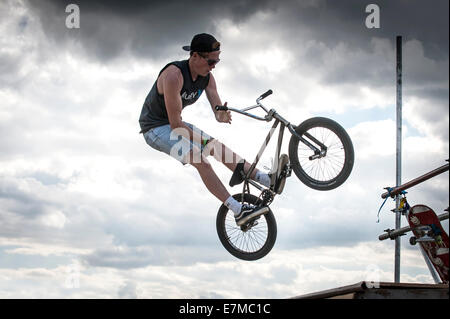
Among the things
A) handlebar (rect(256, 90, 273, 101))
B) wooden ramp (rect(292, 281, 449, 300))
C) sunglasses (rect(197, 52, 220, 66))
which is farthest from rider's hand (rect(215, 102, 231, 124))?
wooden ramp (rect(292, 281, 449, 300))

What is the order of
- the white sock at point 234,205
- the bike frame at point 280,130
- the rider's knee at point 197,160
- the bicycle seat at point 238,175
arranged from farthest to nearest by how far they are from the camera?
the bicycle seat at point 238,175 → the white sock at point 234,205 → the rider's knee at point 197,160 → the bike frame at point 280,130

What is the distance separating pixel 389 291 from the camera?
4.30 metres

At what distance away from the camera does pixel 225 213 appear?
6457 mm

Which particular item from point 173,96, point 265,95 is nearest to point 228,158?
point 265,95

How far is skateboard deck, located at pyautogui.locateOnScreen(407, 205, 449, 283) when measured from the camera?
560 centimetres

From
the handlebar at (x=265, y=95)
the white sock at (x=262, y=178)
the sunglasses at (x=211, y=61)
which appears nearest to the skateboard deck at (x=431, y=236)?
the white sock at (x=262, y=178)

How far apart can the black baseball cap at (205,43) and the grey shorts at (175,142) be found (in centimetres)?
89

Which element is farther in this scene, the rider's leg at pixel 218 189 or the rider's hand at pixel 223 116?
the rider's hand at pixel 223 116

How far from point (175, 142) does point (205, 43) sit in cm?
119

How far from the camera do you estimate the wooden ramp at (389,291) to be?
4.23 metres

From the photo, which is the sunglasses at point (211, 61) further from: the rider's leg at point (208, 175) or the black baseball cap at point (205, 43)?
the rider's leg at point (208, 175)
